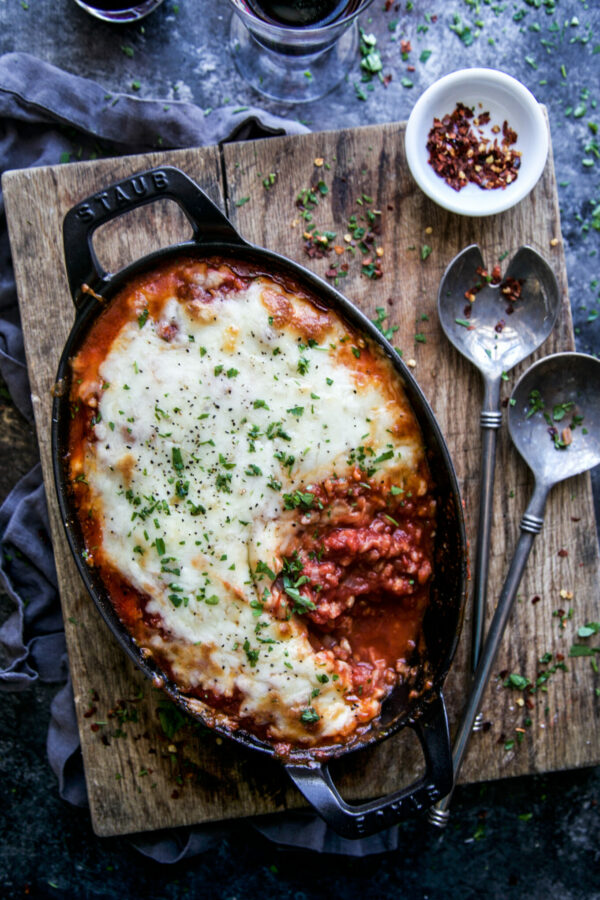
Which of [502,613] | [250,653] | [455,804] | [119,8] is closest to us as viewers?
[250,653]

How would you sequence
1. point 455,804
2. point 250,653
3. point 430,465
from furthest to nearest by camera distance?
point 455,804
point 430,465
point 250,653

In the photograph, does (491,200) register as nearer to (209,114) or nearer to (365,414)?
(365,414)

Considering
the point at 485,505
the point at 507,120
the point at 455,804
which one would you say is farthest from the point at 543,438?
the point at 455,804

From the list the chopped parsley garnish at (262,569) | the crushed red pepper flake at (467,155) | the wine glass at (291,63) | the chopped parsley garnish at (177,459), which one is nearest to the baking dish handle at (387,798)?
the chopped parsley garnish at (262,569)

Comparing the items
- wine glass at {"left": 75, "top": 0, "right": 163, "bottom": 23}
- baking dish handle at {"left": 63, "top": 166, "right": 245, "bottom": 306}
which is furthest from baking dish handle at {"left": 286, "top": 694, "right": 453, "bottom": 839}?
wine glass at {"left": 75, "top": 0, "right": 163, "bottom": 23}

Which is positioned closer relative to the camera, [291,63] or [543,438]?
[543,438]

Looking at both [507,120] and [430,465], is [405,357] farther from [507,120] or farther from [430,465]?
[507,120]

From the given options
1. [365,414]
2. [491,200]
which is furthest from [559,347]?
[365,414]

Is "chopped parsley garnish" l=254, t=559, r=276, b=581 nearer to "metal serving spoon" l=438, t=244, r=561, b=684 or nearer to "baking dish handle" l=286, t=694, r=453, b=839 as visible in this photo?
"baking dish handle" l=286, t=694, r=453, b=839
